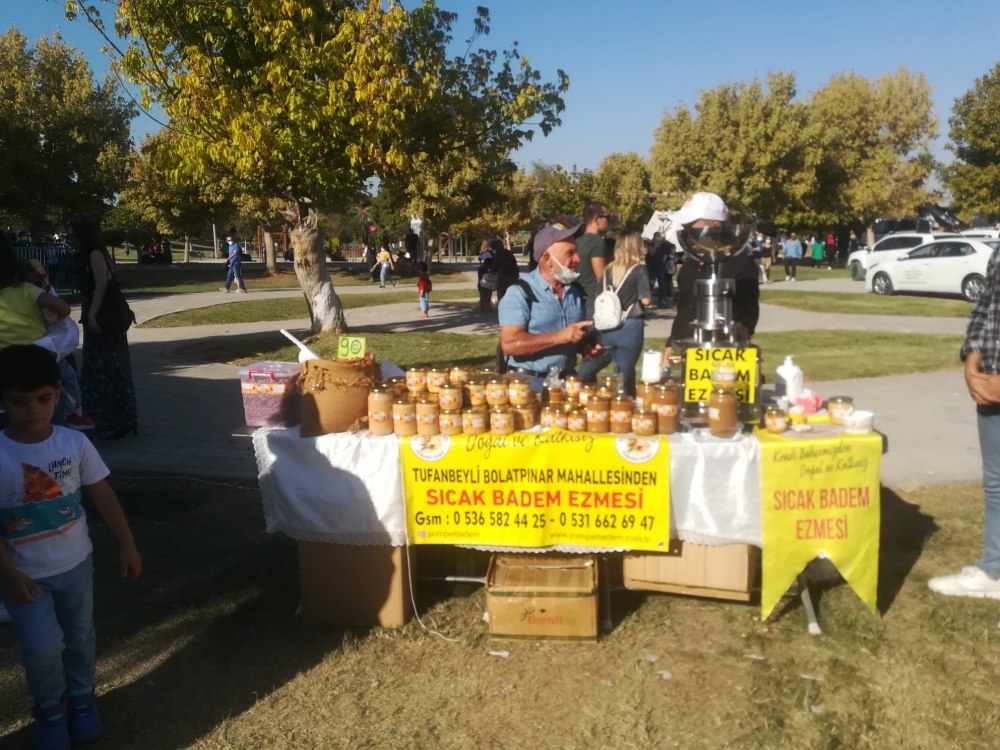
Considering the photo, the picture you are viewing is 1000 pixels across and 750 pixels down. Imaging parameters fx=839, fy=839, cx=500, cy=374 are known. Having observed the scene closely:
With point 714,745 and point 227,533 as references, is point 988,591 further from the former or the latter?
point 227,533

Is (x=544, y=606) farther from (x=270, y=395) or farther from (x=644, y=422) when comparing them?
(x=270, y=395)

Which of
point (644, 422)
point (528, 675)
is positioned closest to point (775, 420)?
point (644, 422)

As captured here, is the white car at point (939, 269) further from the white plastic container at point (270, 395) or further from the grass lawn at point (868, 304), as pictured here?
the white plastic container at point (270, 395)

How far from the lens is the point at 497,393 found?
4.09 m

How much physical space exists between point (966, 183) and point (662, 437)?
1623 inches

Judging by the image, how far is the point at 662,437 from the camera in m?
3.94

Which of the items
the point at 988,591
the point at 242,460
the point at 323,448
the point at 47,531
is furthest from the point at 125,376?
the point at 988,591

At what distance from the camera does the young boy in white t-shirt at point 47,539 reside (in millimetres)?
2930

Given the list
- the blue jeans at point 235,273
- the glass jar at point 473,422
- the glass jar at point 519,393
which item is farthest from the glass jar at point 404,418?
the blue jeans at point 235,273

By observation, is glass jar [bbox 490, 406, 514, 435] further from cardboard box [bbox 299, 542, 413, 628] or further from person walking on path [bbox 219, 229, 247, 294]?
person walking on path [bbox 219, 229, 247, 294]

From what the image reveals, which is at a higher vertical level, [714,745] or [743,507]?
[743,507]

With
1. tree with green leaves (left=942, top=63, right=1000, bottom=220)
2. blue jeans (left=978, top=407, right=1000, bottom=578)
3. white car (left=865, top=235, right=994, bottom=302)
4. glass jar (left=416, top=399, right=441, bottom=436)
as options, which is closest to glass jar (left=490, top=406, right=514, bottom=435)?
glass jar (left=416, top=399, right=441, bottom=436)

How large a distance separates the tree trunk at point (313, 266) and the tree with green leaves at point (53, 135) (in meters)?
20.1

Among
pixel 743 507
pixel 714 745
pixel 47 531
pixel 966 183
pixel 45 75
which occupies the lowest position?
pixel 714 745
